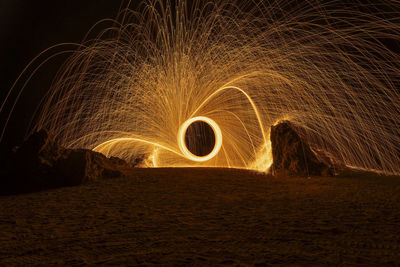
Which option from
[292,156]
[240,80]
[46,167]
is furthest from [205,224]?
[240,80]

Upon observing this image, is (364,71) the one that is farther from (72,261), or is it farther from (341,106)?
(72,261)

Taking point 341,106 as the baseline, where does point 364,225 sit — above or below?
below

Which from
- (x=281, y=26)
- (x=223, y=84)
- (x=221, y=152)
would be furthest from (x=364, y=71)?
(x=221, y=152)

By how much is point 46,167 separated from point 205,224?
4907 mm

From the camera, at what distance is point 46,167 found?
7.95 metres

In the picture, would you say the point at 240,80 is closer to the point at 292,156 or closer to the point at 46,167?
the point at 292,156

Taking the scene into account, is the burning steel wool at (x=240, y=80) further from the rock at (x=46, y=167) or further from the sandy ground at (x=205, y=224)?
the rock at (x=46, y=167)

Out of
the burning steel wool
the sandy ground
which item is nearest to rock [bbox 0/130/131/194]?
the sandy ground

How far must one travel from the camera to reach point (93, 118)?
17.5 metres

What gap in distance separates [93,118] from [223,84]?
283 inches

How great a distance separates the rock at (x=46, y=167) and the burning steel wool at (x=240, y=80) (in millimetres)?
5563

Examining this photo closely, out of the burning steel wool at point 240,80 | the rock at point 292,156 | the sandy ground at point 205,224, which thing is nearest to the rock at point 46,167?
the sandy ground at point 205,224

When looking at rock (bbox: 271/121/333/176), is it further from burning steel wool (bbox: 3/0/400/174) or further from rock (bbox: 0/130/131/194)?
rock (bbox: 0/130/131/194)

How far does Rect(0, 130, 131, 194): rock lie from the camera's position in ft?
25.5
